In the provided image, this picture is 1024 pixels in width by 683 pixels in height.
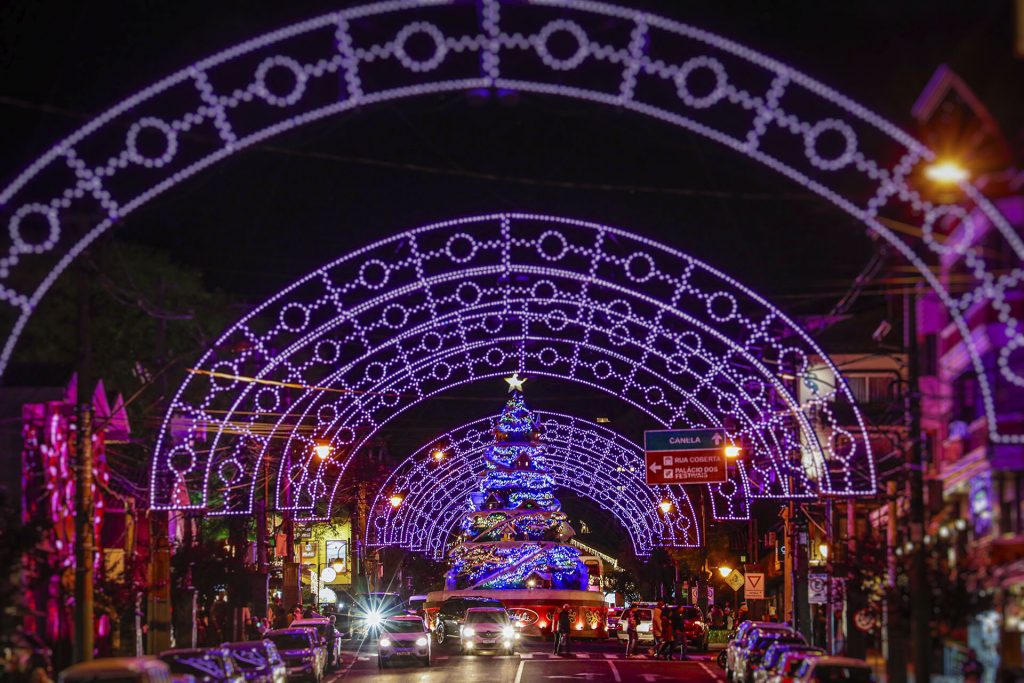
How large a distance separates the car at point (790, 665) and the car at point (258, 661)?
10.7m

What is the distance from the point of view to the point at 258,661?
1377 inches

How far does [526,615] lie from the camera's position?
3337 inches

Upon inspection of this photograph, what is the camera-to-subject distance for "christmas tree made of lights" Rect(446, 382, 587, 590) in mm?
92938

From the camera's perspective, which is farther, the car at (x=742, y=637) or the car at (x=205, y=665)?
the car at (x=742, y=637)

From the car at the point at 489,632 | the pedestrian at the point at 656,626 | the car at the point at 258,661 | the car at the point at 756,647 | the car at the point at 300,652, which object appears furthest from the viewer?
the car at the point at 489,632

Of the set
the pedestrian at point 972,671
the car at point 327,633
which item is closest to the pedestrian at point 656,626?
the car at point 327,633

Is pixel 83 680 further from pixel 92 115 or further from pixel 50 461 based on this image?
pixel 50 461

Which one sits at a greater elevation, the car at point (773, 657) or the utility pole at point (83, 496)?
the utility pole at point (83, 496)

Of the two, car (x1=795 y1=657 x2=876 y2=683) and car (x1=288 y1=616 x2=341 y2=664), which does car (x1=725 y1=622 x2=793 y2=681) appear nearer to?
car (x1=795 y1=657 x2=876 y2=683)

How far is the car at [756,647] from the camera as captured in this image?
37.9 meters

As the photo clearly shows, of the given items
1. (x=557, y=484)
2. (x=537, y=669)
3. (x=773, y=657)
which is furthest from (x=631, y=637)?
(x=557, y=484)

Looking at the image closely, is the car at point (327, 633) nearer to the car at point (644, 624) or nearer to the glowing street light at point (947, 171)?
the car at point (644, 624)

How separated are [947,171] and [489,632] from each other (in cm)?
4052

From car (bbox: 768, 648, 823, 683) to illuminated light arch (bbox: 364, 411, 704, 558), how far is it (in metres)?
31.7
